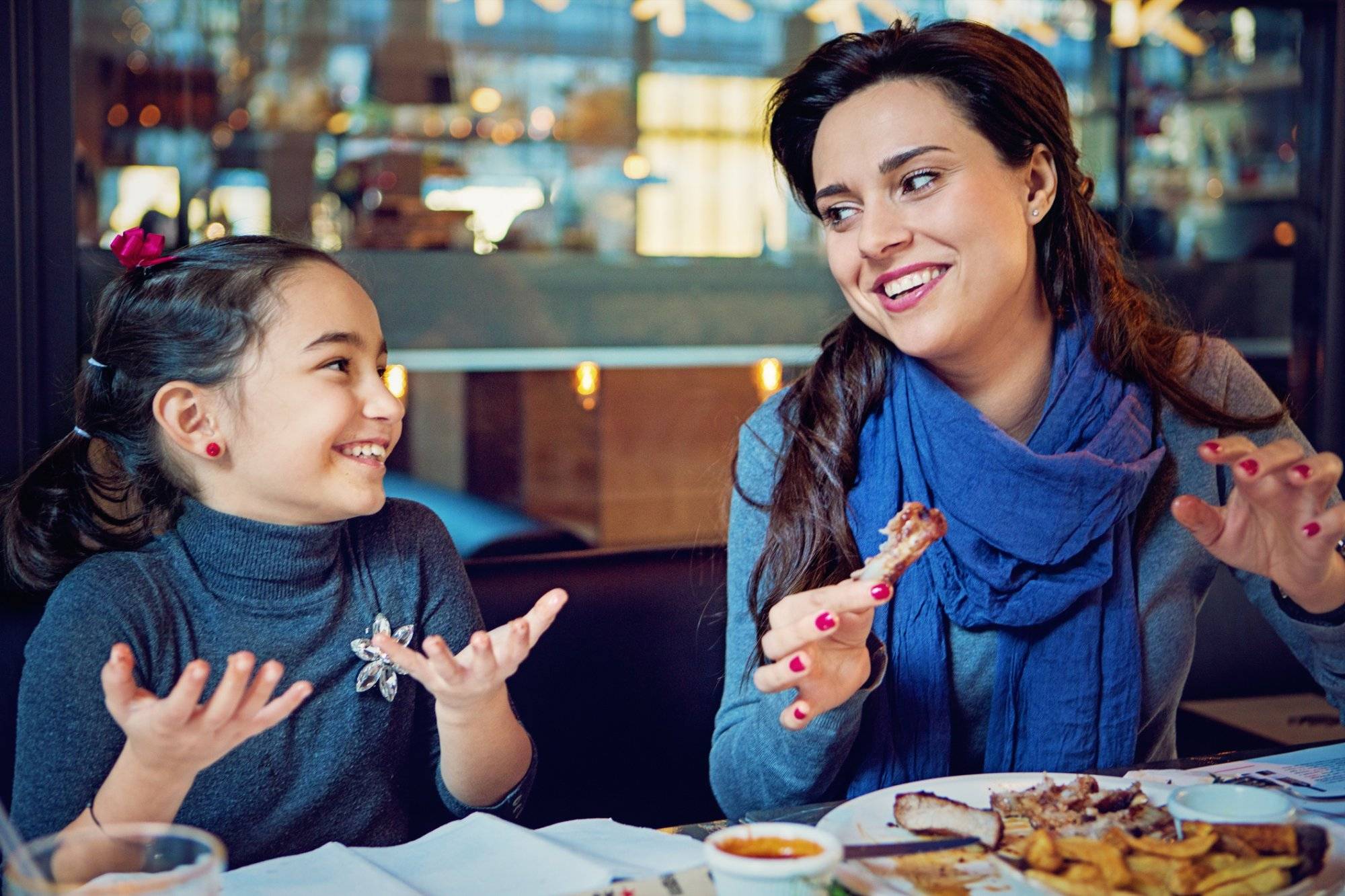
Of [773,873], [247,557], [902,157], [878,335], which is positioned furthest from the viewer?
[878,335]

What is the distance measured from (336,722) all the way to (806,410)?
0.73 m

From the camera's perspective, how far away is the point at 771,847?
0.97m

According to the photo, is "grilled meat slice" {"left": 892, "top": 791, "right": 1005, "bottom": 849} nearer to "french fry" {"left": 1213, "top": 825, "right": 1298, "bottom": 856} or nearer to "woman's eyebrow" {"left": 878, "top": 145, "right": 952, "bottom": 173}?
"french fry" {"left": 1213, "top": 825, "right": 1298, "bottom": 856}

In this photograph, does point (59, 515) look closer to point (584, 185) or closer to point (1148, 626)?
point (1148, 626)

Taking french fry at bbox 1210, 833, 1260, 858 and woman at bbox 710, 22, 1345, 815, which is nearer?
french fry at bbox 1210, 833, 1260, 858

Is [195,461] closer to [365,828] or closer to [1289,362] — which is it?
[365,828]

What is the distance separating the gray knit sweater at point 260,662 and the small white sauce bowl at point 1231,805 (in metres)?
0.74

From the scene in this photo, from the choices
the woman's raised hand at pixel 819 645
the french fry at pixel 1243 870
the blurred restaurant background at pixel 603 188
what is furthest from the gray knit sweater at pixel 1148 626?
the blurred restaurant background at pixel 603 188

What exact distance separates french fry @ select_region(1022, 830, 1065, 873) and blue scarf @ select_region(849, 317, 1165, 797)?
567 millimetres

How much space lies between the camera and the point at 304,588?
1527 mm

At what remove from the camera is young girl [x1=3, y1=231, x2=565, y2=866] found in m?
1.41

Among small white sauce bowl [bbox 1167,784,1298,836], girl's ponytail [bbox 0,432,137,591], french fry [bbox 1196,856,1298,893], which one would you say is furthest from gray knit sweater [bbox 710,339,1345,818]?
girl's ponytail [bbox 0,432,137,591]

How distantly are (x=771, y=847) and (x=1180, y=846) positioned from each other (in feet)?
1.03

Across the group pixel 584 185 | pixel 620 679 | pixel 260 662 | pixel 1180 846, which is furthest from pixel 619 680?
pixel 584 185
